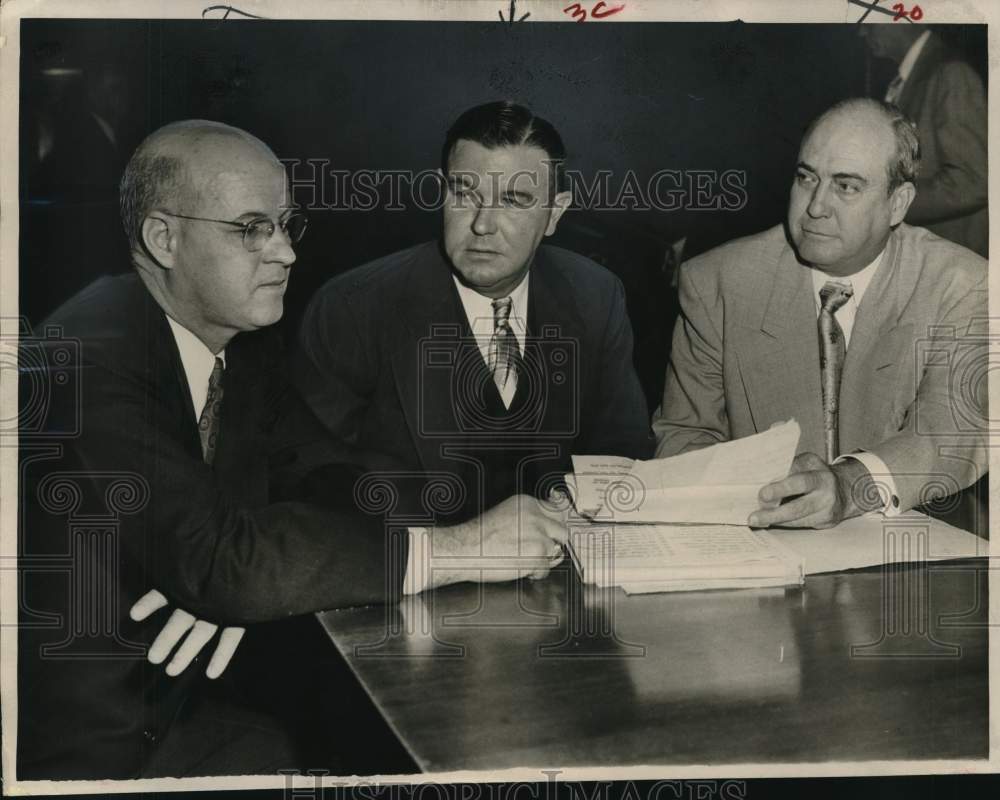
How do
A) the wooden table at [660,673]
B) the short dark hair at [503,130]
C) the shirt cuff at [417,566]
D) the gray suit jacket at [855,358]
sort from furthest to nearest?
the gray suit jacket at [855,358]
the short dark hair at [503,130]
the shirt cuff at [417,566]
the wooden table at [660,673]

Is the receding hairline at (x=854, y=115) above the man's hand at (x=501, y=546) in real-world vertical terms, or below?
above

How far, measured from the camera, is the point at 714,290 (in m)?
2.62

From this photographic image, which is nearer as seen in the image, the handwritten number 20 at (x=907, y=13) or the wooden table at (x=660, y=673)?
the wooden table at (x=660, y=673)

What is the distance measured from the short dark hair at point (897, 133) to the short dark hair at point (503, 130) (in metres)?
0.62

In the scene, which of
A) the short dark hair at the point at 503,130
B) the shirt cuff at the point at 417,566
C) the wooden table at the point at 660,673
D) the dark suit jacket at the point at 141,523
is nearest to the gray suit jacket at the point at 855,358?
the wooden table at the point at 660,673

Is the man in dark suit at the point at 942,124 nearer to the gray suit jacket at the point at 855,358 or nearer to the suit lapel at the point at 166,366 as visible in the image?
the gray suit jacket at the point at 855,358

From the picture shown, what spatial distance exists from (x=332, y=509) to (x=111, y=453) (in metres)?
0.52

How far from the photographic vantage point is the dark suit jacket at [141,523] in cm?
241

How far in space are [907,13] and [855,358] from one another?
Result: 0.86 metres

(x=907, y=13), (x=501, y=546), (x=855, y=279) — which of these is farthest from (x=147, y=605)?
(x=907, y=13)

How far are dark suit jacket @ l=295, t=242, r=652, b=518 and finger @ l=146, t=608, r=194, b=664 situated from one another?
552mm

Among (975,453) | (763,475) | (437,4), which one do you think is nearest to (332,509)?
(763,475)

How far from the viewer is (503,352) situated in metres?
2.57

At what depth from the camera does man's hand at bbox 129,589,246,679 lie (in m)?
2.48
